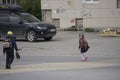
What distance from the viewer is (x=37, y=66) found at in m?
18.0

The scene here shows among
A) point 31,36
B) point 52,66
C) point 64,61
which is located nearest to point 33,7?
point 31,36

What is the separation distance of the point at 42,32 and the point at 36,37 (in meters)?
0.45

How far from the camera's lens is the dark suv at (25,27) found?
2803 cm

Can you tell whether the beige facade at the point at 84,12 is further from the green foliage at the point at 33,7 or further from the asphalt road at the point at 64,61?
the asphalt road at the point at 64,61

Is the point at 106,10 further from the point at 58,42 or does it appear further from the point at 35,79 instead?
the point at 35,79

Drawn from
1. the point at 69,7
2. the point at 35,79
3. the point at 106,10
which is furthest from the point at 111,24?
the point at 35,79

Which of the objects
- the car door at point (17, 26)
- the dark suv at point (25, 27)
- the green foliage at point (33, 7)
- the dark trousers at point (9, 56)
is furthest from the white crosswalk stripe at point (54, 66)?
the green foliage at point (33, 7)

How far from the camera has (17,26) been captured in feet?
95.0

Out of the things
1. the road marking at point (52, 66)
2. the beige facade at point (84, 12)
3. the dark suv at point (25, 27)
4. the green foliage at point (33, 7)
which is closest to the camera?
the road marking at point (52, 66)

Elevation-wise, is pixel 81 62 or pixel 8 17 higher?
pixel 8 17

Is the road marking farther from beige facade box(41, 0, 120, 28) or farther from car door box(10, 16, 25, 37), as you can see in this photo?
beige facade box(41, 0, 120, 28)

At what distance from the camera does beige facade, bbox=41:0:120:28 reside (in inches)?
1379

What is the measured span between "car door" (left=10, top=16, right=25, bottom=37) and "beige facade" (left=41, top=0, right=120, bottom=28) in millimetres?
7243

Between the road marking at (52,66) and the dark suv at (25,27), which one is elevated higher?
the dark suv at (25,27)
